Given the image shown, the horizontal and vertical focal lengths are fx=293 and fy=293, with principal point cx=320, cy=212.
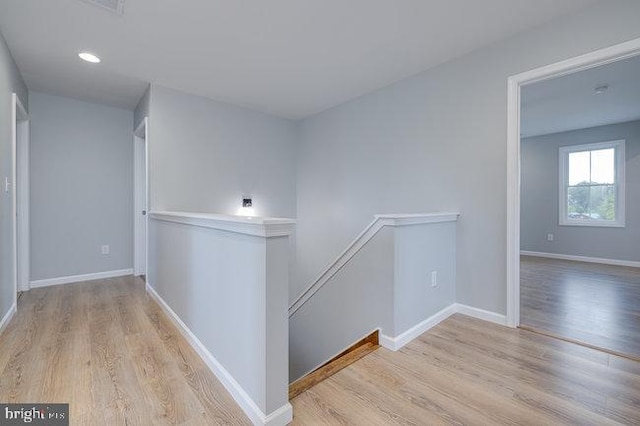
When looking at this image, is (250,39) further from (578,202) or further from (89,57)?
(578,202)

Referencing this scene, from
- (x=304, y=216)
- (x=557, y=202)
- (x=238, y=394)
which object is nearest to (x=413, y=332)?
(x=238, y=394)

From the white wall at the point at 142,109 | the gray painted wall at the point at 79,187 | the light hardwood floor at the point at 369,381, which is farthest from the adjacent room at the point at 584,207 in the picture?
the gray painted wall at the point at 79,187

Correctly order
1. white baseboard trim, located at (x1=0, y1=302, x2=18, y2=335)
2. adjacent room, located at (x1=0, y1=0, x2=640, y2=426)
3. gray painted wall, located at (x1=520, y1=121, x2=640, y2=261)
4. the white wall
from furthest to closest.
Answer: gray painted wall, located at (x1=520, y1=121, x2=640, y2=261), the white wall, white baseboard trim, located at (x1=0, y1=302, x2=18, y2=335), adjacent room, located at (x1=0, y1=0, x2=640, y2=426)

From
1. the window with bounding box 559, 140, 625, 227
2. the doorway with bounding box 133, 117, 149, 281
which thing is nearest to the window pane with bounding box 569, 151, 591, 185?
the window with bounding box 559, 140, 625, 227

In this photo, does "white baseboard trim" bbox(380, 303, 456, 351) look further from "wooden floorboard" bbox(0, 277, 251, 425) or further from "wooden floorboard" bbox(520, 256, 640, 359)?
"wooden floorboard" bbox(0, 277, 251, 425)

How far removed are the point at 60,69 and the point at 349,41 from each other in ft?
9.40

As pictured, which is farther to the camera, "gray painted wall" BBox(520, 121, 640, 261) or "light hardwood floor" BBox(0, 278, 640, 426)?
"gray painted wall" BBox(520, 121, 640, 261)

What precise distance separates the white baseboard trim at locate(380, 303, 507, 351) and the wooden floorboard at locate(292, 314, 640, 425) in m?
0.07

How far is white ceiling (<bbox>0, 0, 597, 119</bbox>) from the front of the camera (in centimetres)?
205

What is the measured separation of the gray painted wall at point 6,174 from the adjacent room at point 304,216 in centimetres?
4

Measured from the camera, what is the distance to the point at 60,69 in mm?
2912

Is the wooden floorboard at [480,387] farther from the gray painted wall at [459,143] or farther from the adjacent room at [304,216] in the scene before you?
the gray painted wall at [459,143]

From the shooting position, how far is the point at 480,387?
5.30 feet

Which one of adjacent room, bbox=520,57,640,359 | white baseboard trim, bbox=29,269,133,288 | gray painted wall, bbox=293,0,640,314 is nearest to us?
gray painted wall, bbox=293,0,640,314
